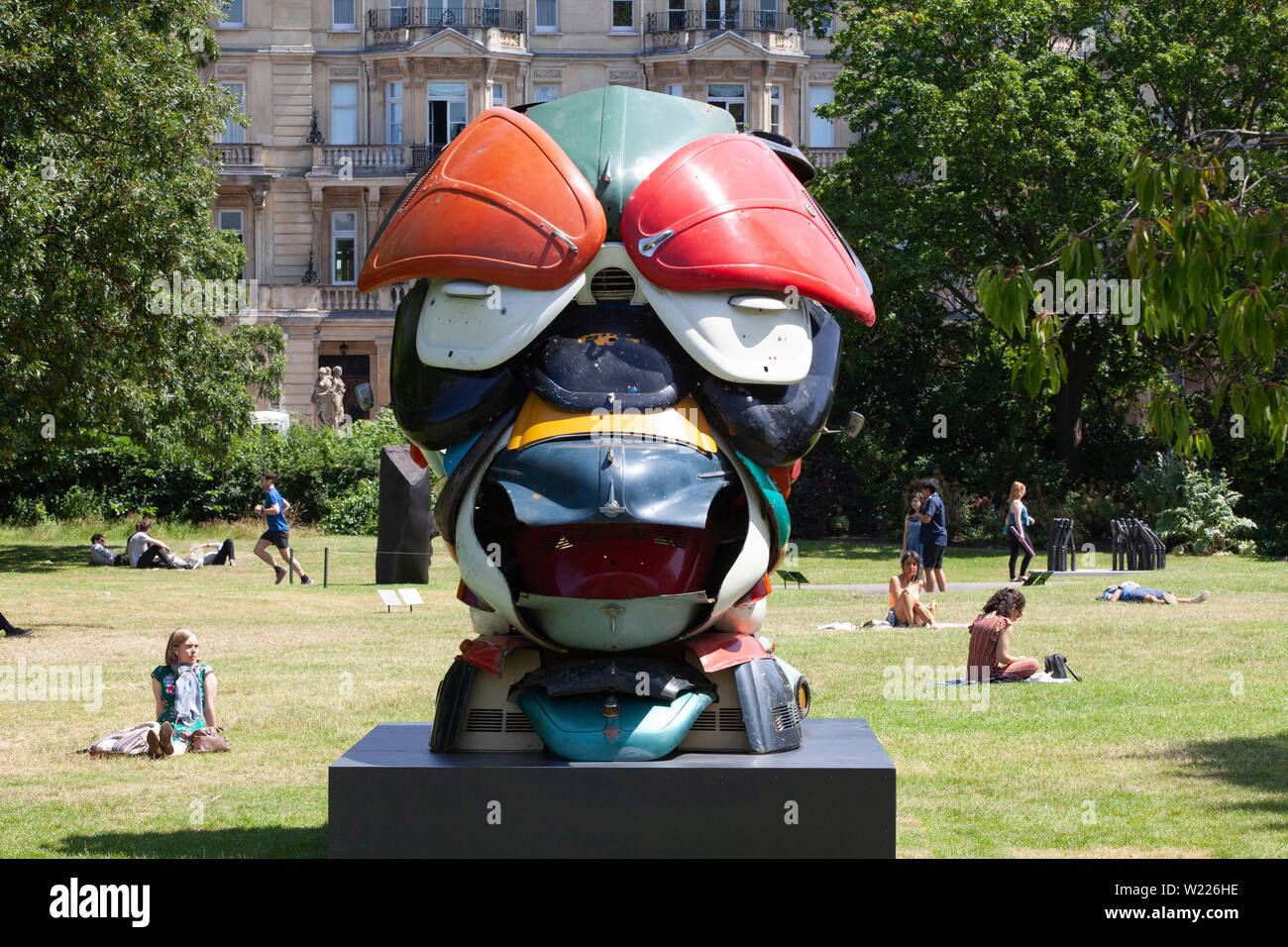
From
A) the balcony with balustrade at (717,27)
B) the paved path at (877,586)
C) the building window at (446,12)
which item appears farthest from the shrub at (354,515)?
the building window at (446,12)

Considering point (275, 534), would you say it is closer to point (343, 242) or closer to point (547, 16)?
point (343, 242)

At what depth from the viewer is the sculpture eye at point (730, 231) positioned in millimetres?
7062

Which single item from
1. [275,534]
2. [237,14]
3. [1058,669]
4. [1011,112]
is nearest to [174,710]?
[1058,669]

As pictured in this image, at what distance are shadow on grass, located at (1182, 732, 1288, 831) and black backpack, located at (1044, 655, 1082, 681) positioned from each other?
2.83m

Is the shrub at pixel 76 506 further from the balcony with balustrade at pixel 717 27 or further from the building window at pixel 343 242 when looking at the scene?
the balcony with balustrade at pixel 717 27

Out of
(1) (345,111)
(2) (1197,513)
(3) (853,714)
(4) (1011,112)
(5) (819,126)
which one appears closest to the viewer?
(3) (853,714)

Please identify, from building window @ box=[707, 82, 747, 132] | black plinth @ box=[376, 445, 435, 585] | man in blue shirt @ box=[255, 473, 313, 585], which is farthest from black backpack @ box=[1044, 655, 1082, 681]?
building window @ box=[707, 82, 747, 132]

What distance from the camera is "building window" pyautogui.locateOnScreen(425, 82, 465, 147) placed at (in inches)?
1928

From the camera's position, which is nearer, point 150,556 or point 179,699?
point 179,699

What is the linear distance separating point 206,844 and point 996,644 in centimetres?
811

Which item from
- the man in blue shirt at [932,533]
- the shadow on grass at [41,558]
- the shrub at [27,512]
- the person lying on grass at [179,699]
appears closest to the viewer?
the person lying on grass at [179,699]

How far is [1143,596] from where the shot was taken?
21.8m

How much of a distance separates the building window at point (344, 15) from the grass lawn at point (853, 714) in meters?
30.7
